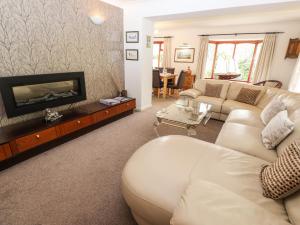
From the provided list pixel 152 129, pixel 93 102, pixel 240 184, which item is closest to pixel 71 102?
pixel 93 102

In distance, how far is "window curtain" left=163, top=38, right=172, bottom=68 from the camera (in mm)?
6969

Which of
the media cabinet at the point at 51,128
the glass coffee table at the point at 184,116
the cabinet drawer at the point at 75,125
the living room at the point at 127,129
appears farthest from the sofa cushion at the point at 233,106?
the cabinet drawer at the point at 75,125

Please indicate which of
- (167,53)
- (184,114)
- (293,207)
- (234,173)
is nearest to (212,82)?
(184,114)

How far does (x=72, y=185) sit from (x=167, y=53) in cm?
640

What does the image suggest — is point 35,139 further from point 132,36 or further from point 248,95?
point 248,95

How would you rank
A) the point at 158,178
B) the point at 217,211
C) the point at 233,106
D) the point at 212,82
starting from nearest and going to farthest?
the point at 217,211 < the point at 158,178 < the point at 233,106 < the point at 212,82

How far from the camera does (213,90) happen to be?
3.90 meters

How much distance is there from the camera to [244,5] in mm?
2689

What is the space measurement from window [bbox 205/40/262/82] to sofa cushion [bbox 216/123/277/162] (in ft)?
13.7

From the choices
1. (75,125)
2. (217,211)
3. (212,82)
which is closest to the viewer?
(217,211)

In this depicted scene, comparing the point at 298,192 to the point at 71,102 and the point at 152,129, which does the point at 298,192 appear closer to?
the point at 152,129

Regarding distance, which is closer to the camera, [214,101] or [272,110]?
[272,110]

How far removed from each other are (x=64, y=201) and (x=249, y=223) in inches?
60.5

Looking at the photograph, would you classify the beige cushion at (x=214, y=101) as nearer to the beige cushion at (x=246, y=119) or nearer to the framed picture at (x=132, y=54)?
the beige cushion at (x=246, y=119)
